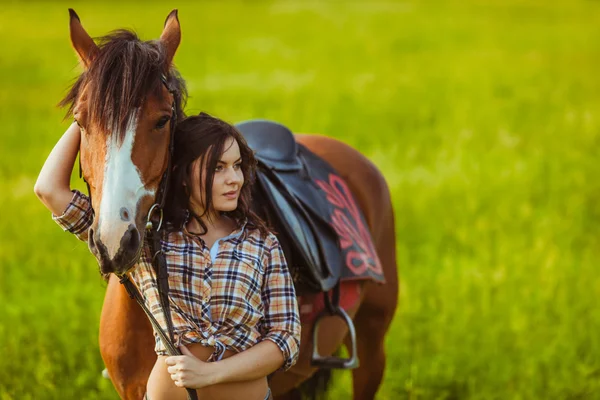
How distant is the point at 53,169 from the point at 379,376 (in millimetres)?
2280

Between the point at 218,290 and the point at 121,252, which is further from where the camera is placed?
the point at 218,290

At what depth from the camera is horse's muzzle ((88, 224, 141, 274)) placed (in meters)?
2.17

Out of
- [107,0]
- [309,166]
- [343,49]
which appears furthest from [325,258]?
[107,0]

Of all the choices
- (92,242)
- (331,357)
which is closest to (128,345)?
(92,242)

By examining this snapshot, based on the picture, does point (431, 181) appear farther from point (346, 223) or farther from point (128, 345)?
point (128, 345)

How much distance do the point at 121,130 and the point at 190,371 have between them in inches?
27.1

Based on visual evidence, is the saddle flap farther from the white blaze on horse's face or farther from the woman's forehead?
the white blaze on horse's face

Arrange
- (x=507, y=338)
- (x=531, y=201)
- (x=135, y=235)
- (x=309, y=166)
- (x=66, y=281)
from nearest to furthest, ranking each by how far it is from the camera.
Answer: (x=135, y=235)
(x=309, y=166)
(x=507, y=338)
(x=66, y=281)
(x=531, y=201)

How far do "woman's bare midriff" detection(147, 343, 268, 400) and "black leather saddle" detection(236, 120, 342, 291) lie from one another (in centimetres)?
69

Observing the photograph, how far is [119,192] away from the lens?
7.27 ft

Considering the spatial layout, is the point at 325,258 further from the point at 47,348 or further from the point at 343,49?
the point at 343,49

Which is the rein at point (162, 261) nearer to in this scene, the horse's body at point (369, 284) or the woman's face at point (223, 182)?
the woman's face at point (223, 182)

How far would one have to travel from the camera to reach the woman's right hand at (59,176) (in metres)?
2.53

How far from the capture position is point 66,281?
6324 mm
